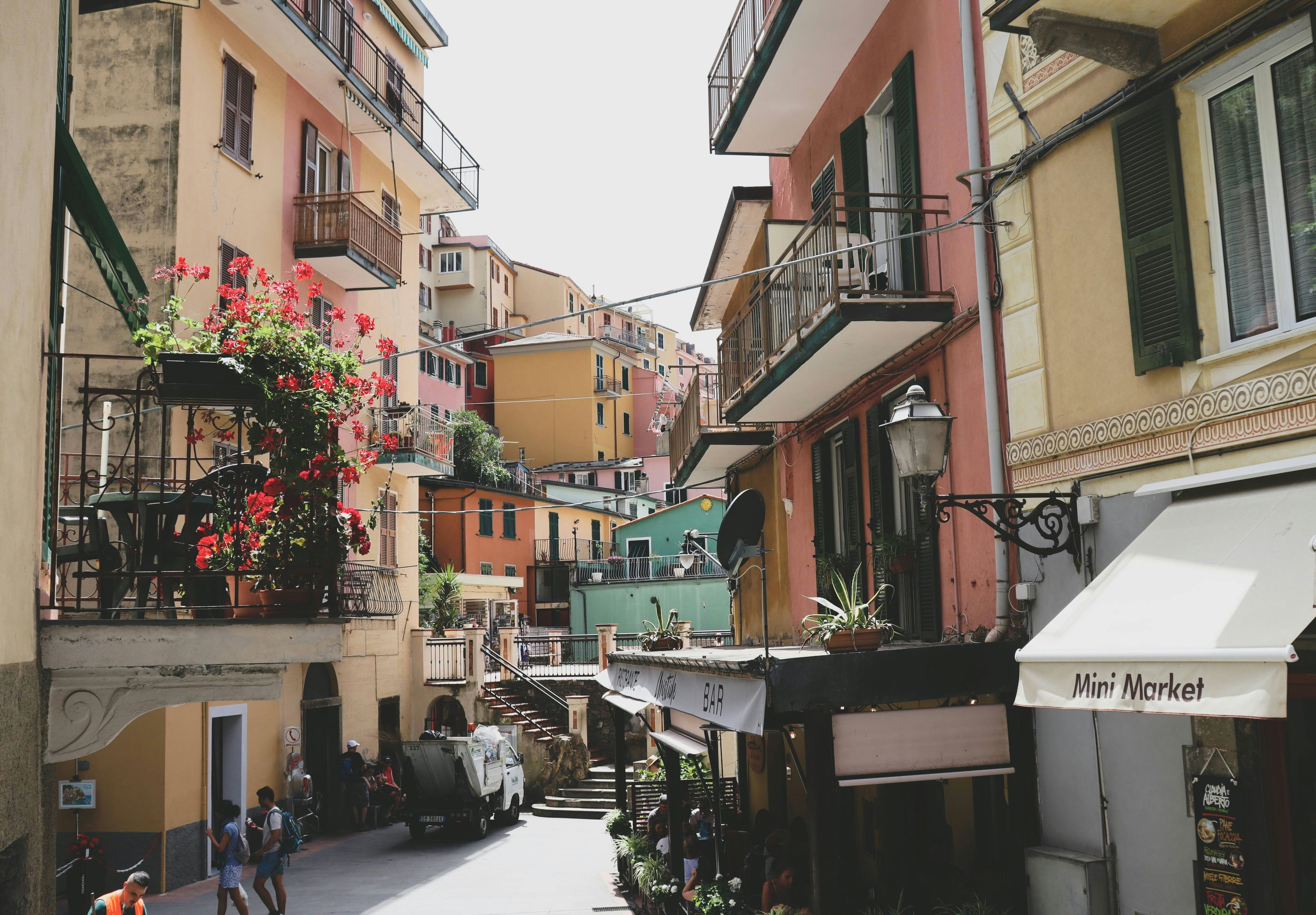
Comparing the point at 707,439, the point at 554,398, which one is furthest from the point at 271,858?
the point at 554,398

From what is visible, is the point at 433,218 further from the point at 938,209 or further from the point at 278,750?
the point at 938,209

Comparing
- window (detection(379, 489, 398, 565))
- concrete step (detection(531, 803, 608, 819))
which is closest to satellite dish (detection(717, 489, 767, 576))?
concrete step (detection(531, 803, 608, 819))

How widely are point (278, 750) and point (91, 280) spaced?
30.1ft

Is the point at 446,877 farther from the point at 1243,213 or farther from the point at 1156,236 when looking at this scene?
the point at 1243,213

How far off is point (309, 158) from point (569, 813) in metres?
15.4

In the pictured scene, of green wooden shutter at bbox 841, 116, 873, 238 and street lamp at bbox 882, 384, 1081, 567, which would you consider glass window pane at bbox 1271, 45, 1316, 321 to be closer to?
street lamp at bbox 882, 384, 1081, 567

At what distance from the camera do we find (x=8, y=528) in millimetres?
4859

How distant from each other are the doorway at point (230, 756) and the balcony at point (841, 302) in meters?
10.8

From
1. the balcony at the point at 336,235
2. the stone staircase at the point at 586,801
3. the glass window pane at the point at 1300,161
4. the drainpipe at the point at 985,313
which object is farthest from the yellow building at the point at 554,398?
the glass window pane at the point at 1300,161

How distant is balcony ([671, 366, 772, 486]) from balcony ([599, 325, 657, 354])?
4104cm

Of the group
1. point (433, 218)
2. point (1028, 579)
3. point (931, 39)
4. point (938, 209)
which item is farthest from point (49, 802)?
point (433, 218)

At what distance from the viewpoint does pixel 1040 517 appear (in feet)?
25.5

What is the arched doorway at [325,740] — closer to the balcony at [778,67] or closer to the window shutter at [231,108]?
the window shutter at [231,108]

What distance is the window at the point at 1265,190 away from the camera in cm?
610
